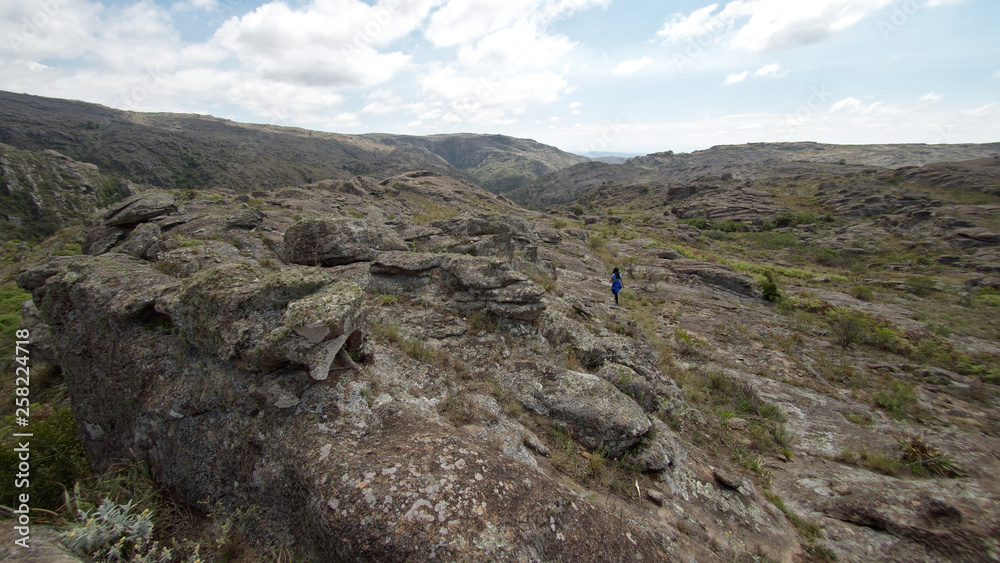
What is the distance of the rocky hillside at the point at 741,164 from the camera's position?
99562mm

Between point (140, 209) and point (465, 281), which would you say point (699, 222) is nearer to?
point (465, 281)

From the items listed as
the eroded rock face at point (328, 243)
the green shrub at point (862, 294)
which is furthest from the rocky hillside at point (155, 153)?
the green shrub at point (862, 294)

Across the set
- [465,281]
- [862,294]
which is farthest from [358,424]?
[862,294]

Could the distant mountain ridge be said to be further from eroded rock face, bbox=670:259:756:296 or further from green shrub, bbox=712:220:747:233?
green shrub, bbox=712:220:747:233

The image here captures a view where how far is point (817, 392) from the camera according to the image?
10188mm

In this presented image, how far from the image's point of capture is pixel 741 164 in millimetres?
112812

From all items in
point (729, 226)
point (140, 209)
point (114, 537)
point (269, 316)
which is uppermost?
point (140, 209)

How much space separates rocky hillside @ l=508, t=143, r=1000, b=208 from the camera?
99.6 meters

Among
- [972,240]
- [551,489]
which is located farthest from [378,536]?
[972,240]

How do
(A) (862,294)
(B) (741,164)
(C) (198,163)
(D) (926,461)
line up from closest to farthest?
1. (D) (926,461)
2. (A) (862,294)
3. (C) (198,163)
4. (B) (741,164)

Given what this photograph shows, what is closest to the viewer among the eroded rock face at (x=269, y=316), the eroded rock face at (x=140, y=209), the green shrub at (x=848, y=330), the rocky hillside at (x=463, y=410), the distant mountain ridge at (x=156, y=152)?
the rocky hillside at (x=463, y=410)

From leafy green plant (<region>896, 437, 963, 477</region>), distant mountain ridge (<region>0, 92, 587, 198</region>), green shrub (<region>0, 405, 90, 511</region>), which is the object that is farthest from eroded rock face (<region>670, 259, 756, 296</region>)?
distant mountain ridge (<region>0, 92, 587, 198</region>)

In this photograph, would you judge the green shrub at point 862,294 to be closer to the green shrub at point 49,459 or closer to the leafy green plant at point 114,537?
the leafy green plant at point 114,537

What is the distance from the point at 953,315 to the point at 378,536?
2965 centimetres
